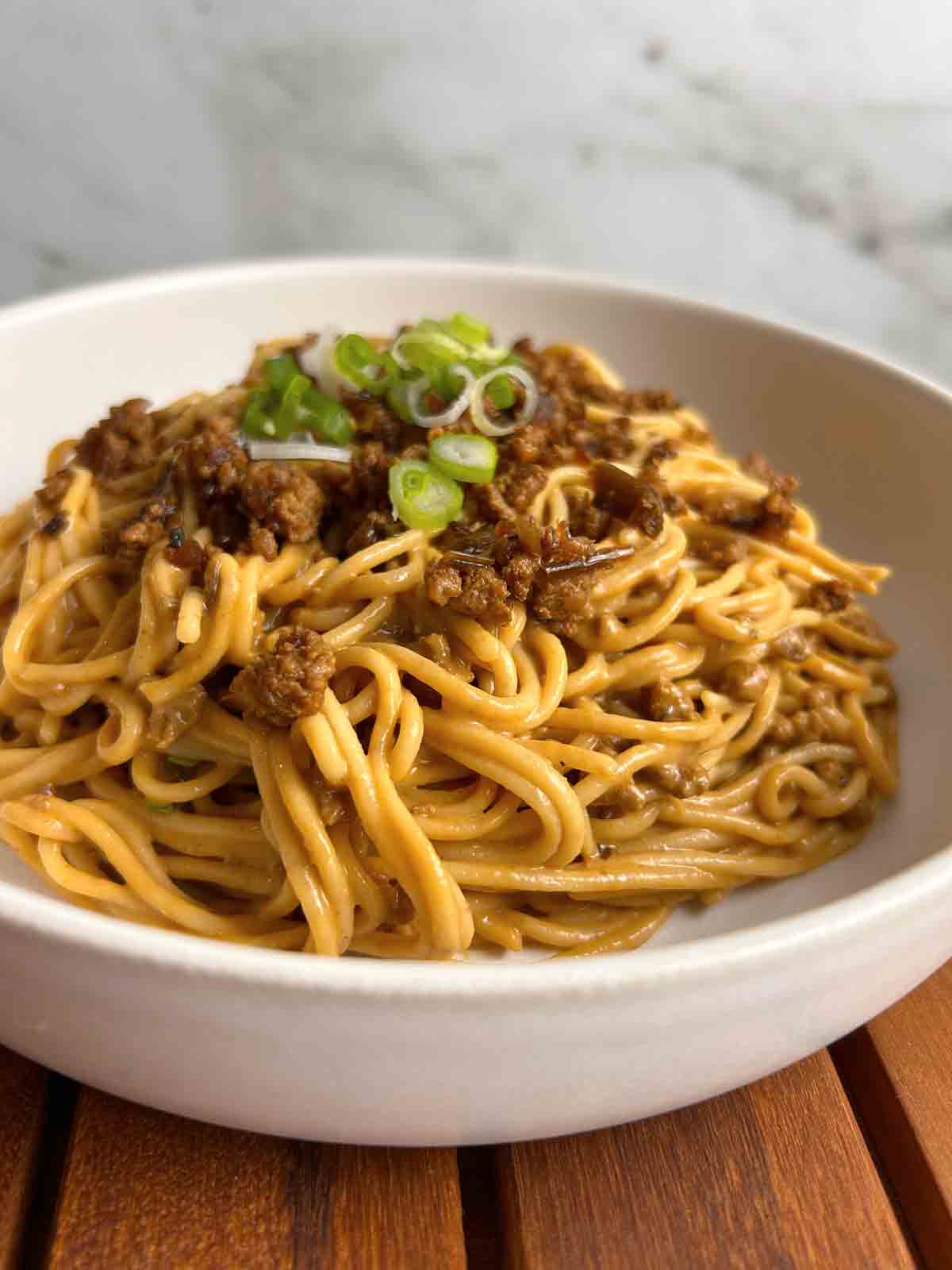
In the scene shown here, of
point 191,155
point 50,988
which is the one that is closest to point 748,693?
point 50,988

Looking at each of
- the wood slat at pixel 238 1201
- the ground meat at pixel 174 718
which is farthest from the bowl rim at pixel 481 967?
the ground meat at pixel 174 718

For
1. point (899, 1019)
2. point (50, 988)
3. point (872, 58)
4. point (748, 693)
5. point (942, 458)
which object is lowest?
point (50, 988)

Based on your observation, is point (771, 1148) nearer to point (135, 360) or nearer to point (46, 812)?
point (46, 812)

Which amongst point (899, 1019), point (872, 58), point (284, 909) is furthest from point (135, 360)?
point (872, 58)

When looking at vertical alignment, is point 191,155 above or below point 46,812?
above

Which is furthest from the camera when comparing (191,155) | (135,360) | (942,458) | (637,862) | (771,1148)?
(191,155)

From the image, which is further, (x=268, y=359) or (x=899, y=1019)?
(x=268, y=359)

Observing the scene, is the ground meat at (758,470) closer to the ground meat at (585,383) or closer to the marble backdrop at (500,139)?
the ground meat at (585,383)

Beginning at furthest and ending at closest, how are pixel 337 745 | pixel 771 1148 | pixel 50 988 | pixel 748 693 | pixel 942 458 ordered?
pixel 942 458, pixel 748 693, pixel 337 745, pixel 771 1148, pixel 50 988
